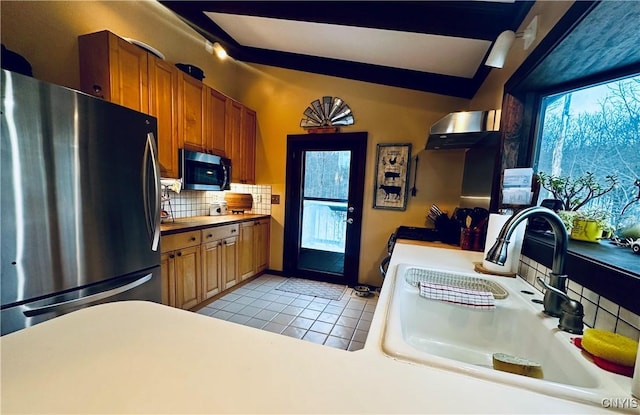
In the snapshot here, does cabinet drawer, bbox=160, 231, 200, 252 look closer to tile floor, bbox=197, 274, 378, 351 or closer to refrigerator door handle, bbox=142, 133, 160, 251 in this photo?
refrigerator door handle, bbox=142, 133, 160, 251

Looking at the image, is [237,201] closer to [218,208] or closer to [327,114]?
[218,208]

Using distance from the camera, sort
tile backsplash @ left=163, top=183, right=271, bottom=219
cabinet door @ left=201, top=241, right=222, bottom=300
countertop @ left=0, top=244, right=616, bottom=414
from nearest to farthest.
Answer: countertop @ left=0, top=244, right=616, bottom=414, cabinet door @ left=201, top=241, right=222, bottom=300, tile backsplash @ left=163, top=183, right=271, bottom=219

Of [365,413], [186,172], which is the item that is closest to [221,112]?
[186,172]

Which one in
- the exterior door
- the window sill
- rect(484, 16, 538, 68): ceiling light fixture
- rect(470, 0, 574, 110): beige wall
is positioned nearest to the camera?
the window sill

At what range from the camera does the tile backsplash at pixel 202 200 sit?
2.83m

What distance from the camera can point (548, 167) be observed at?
1570mm

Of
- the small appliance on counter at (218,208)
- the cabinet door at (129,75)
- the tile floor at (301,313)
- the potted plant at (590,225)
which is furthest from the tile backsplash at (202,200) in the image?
the potted plant at (590,225)

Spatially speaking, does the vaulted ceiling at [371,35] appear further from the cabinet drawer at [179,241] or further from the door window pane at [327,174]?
the cabinet drawer at [179,241]

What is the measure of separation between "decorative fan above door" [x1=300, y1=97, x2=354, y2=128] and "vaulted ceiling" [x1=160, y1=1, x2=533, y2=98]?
339 millimetres

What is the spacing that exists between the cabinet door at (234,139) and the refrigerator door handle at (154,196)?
136cm

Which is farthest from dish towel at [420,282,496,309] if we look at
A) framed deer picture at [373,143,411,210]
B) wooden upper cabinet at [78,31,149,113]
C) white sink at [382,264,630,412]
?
wooden upper cabinet at [78,31,149,113]

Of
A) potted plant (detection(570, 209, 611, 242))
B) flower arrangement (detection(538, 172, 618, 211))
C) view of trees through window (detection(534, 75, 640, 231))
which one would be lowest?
potted plant (detection(570, 209, 611, 242))

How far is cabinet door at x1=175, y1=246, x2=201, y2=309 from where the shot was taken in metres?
2.30

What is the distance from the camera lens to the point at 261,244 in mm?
3613
